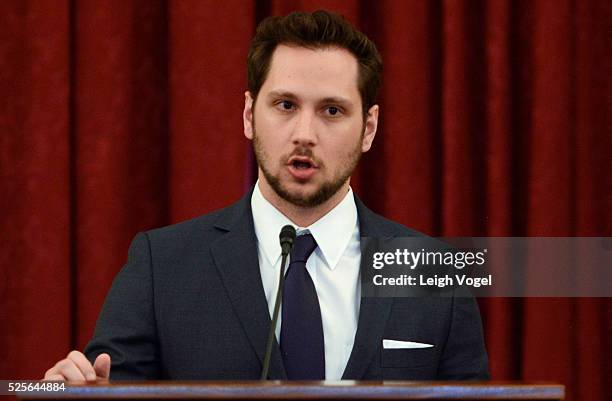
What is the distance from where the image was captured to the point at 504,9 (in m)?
1.95

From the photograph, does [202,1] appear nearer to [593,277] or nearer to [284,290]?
[284,290]

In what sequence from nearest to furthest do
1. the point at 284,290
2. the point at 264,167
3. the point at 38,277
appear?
the point at 284,290, the point at 264,167, the point at 38,277

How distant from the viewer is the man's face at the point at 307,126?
4.57 feet

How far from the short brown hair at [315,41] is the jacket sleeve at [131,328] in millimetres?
356

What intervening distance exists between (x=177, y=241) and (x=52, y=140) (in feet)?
1.86

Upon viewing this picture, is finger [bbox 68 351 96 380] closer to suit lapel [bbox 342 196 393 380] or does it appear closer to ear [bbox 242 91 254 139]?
suit lapel [bbox 342 196 393 380]

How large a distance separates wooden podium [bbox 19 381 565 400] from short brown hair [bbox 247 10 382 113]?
76cm

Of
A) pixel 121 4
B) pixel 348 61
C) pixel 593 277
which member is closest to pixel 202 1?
pixel 121 4

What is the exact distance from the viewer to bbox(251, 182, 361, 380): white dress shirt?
4.34 feet

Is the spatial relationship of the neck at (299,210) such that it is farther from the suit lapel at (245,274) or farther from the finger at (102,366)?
the finger at (102,366)

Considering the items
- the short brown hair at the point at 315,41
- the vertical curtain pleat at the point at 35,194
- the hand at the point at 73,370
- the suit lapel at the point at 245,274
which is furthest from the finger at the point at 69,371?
the vertical curtain pleat at the point at 35,194

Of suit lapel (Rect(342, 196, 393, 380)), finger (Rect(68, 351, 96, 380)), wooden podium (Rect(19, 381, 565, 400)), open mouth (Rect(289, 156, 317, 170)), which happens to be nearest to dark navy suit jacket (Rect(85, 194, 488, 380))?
suit lapel (Rect(342, 196, 393, 380))

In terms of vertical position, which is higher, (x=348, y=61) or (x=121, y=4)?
(x=121, y=4)

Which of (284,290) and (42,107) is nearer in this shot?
(284,290)
